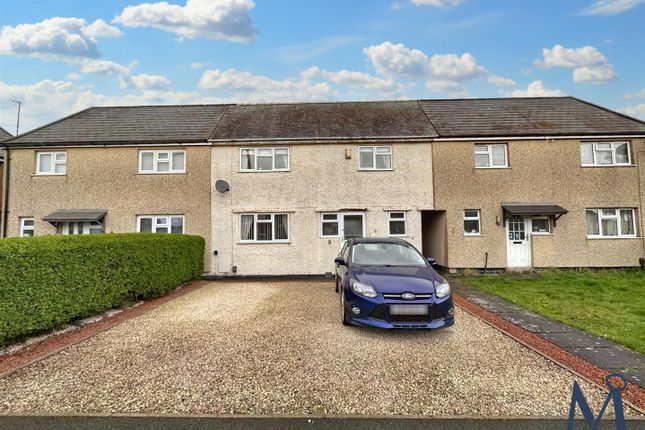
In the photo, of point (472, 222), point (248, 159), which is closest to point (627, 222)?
point (472, 222)

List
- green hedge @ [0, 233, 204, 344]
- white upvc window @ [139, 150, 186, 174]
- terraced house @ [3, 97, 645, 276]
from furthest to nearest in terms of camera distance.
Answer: white upvc window @ [139, 150, 186, 174] → terraced house @ [3, 97, 645, 276] → green hedge @ [0, 233, 204, 344]

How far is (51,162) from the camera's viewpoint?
13.3 meters

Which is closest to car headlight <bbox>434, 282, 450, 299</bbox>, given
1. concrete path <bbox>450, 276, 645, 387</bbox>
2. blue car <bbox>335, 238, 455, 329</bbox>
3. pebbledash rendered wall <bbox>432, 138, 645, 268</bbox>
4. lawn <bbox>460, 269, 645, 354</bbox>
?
blue car <bbox>335, 238, 455, 329</bbox>

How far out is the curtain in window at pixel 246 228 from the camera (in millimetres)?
12969

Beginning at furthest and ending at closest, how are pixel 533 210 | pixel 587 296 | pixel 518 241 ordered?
pixel 518 241 → pixel 533 210 → pixel 587 296

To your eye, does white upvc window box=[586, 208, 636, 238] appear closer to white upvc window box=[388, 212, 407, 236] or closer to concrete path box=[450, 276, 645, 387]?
white upvc window box=[388, 212, 407, 236]

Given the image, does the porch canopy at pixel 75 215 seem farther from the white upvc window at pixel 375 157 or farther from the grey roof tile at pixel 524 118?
the grey roof tile at pixel 524 118

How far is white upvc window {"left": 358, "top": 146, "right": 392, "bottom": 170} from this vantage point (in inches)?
518

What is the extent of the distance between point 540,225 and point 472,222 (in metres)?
2.45

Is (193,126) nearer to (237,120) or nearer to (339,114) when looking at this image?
(237,120)

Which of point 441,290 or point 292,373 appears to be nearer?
point 292,373

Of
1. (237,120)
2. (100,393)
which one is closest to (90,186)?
(237,120)

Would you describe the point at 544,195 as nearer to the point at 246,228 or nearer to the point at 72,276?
the point at 246,228

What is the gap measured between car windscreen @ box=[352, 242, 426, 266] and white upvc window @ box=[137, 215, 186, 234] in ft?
27.7
